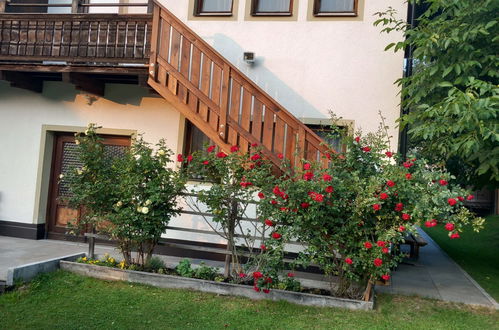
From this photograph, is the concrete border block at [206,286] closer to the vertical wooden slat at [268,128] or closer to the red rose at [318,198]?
the red rose at [318,198]

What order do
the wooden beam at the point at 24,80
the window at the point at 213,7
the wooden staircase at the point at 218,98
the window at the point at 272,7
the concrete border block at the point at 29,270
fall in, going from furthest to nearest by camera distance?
the window at the point at 213,7, the wooden beam at the point at 24,80, the window at the point at 272,7, the wooden staircase at the point at 218,98, the concrete border block at the point at 29,270

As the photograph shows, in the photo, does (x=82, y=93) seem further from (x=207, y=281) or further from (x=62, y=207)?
(x=207, y=281)

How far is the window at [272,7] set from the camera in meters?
8.09

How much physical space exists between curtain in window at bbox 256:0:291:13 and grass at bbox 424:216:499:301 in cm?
586

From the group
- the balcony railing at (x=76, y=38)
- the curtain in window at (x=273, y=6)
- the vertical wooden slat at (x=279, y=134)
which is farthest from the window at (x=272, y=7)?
the vertical wooden slat at (x=279, y=134)

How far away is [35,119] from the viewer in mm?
9094

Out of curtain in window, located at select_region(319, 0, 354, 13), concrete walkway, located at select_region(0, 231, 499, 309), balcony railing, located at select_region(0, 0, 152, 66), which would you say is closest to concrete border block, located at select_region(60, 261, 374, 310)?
concrete walkway, located at select_region(0, 231, 499, 309)

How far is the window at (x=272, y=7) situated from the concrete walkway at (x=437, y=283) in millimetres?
5038

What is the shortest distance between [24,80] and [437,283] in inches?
327

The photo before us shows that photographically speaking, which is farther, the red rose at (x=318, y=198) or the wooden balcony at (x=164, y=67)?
the wooden balcony at (x=164, y=67)

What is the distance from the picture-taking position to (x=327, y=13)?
25.9ft

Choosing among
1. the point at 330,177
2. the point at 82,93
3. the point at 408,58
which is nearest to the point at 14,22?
the point at 82,93

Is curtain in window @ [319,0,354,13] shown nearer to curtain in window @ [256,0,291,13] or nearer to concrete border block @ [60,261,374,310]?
curtain in window @ [256,0,291,13]

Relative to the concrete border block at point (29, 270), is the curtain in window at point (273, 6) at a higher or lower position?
higher
